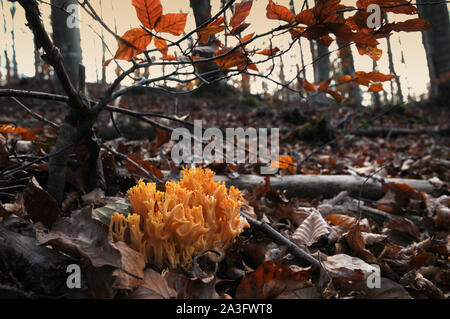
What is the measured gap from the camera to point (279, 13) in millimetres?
1303

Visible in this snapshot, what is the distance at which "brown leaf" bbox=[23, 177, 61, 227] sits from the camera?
138cm

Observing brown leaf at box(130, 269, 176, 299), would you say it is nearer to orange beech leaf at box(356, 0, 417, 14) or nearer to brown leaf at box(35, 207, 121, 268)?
brown leaf at box(35, 207, 121, 268)

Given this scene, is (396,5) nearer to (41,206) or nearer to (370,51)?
(370,51)

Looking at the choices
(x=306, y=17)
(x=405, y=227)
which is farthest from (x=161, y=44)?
(x=405, y=227)

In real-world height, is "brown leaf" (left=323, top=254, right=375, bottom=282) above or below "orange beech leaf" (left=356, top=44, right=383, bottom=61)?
below

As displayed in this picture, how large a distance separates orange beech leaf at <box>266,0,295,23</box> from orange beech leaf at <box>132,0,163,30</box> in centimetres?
51

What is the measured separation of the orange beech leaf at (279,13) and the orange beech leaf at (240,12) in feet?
0.57

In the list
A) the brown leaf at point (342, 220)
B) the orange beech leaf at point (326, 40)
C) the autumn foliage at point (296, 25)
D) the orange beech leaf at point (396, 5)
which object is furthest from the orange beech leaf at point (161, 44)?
the brown leaf at point (342, 220)

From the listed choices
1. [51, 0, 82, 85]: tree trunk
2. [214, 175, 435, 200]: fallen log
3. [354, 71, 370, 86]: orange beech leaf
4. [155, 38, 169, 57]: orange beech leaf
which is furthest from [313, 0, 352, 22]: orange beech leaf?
[51, 0, 82, 85]: tree trunk

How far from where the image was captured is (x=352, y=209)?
252cm

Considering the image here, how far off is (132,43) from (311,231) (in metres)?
1.52
